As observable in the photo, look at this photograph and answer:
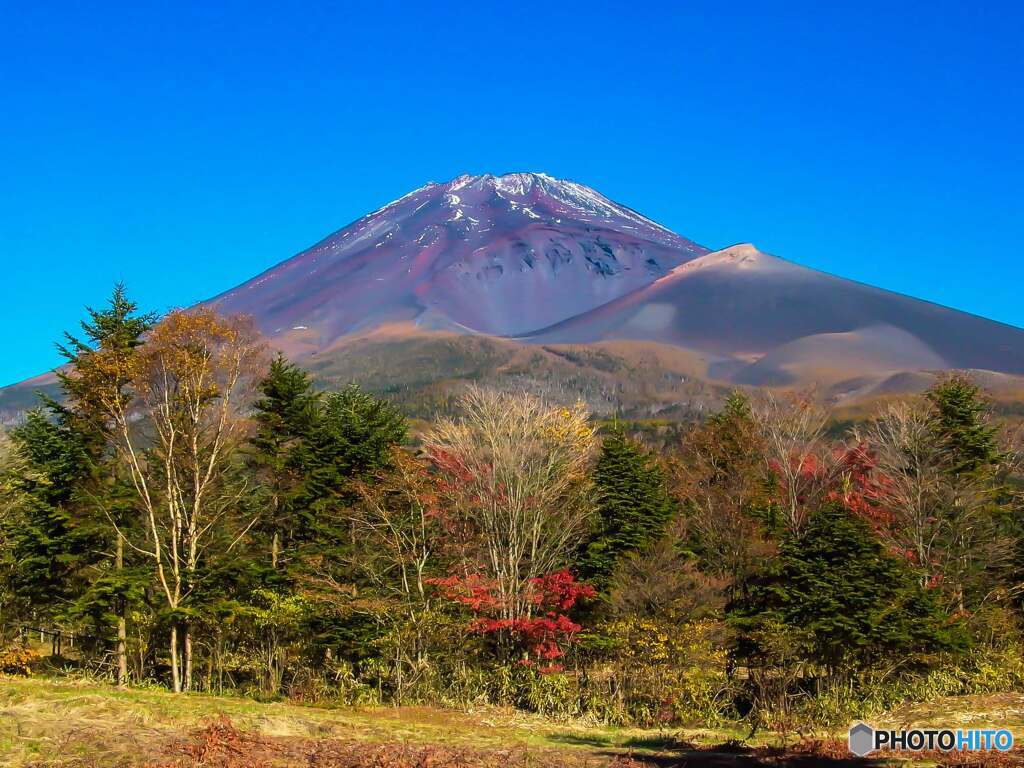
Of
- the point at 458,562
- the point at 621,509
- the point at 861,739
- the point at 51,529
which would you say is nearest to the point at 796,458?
the point at 621,509

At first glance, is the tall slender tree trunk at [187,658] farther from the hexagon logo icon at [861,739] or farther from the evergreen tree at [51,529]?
the hexagon logo icon at [861,739]

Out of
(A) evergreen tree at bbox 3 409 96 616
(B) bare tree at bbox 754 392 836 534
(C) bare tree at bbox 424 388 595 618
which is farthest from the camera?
(B) bare tree at bbox 754 392 836 534

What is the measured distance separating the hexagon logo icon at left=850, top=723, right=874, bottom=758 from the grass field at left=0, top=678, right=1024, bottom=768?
1.08 ft

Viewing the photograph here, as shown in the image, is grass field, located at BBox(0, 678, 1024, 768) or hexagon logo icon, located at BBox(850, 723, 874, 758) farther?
hexagon logo icon, located at BBox(850, 723, 874, 758)

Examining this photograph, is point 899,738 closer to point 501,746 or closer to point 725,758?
point 725,758

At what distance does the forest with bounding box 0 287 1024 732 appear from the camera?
84.0 feet

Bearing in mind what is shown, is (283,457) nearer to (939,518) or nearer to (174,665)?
(174,665)

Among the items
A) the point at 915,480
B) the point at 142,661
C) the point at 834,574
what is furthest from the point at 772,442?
the point at 142,661

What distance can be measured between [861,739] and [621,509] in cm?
1653

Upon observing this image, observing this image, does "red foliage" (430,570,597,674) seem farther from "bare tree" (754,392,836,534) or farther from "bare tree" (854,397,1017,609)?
"bare tree" (854,397,1017,609)

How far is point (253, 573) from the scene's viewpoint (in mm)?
28578

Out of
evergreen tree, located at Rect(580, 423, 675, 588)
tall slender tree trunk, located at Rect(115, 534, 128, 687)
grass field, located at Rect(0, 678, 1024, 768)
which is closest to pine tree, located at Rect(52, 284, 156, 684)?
tall slender tree trunk, located at Rect(115, 534, 128, 687)

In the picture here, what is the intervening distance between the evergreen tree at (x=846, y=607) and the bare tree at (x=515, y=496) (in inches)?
278

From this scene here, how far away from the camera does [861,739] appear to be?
17.5 metres
